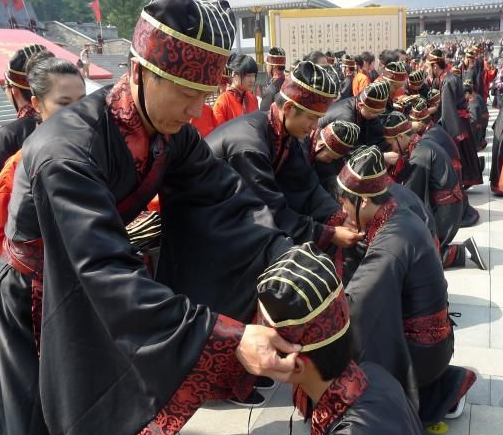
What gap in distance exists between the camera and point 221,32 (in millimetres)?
1709

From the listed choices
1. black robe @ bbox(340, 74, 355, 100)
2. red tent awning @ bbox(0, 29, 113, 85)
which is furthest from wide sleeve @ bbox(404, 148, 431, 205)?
red tent awning @ bbox(0, 29, 113, 85)

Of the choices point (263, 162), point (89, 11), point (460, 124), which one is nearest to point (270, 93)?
point (460, 124)

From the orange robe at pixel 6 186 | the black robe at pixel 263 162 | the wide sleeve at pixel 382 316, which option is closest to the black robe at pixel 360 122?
the black robe at pixel 263 162

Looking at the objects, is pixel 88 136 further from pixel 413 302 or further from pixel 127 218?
pixel 413 302

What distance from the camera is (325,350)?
1.53 meters

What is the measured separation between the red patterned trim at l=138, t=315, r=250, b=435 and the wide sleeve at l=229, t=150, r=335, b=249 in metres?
1.37

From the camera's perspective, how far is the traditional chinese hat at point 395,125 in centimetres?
483

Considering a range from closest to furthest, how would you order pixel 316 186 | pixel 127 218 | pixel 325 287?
pixel 325 287 < pixel 127 218 < pixel 316 186

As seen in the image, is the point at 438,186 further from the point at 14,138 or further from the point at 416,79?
the point at 14,138

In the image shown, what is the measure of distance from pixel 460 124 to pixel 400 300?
5179 mm

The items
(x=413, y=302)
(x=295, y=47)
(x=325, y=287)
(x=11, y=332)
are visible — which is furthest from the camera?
(x=295, y=47)

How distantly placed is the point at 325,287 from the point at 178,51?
75 centimetres

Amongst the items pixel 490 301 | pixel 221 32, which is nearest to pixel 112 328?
pixel 221 32

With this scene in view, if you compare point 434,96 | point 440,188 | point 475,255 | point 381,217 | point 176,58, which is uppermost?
point 176,58
